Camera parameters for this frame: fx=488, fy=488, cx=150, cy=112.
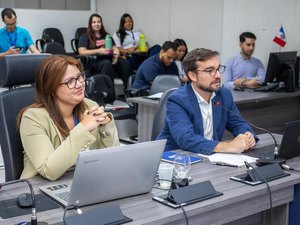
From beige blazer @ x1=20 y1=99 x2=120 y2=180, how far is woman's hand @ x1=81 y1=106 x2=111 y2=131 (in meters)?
0.03

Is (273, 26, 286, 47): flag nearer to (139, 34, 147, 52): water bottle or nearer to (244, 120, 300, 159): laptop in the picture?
(139, 34, 147, 52): water bottle

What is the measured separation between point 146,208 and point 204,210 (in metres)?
0.20

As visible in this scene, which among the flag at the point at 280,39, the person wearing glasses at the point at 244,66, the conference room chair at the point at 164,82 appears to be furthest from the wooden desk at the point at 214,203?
the flag at the point at 280,39

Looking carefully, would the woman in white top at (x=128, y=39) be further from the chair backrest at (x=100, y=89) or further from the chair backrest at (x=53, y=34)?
the chair backrest at (x=100, y=89)

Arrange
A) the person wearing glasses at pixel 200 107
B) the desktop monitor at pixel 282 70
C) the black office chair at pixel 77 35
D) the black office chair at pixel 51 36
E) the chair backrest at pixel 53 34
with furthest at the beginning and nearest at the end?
the black office chair at pixel 77 35 → the chair backrest at pixel 53 34 → the black office chair at pixel 51 36 → the desktop monitor at pixel 282 70 → the person wearing glasses at pixel 200 107

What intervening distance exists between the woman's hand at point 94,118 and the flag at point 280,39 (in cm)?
489

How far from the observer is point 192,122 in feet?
8.33

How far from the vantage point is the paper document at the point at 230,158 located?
2.13m

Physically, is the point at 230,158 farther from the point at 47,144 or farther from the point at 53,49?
the point at 53,49

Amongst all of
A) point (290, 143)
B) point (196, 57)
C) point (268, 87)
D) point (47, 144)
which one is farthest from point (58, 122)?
point (268, 87)

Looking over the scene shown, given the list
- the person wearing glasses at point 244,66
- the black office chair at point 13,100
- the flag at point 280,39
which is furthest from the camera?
the flag at point 280,39

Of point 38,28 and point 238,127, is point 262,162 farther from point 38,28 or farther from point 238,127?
point 38,28

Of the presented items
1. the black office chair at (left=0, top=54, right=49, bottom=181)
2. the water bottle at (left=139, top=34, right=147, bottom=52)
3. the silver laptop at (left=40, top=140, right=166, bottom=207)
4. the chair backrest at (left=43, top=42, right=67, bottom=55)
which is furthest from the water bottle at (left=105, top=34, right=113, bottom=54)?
the silver laptop at (left=40, top=140, right=166, bottom=207)

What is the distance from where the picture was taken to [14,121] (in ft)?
6.90
